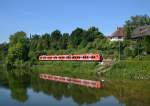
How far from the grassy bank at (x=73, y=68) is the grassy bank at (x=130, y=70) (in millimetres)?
2987

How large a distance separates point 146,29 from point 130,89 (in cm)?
3106

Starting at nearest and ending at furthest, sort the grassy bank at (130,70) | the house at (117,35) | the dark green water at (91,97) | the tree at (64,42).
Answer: the dark green water at (91,97) < the grassy bank at (130,70) < the house at (117,35) < the tree at (64,42)

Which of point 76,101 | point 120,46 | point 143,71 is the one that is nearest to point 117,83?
point 143,71

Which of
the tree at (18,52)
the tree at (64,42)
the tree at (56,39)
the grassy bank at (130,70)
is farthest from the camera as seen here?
the tree at (56,39)

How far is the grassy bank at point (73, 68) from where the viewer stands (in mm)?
53394

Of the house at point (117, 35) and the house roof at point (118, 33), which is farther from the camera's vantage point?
the house roof at point (118, 33)

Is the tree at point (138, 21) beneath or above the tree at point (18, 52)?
above

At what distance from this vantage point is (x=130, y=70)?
1757 inches

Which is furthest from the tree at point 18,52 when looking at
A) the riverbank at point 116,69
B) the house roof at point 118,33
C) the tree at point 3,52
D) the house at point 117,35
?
the riverbank at point 116,69

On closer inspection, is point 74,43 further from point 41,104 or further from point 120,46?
point 41,104

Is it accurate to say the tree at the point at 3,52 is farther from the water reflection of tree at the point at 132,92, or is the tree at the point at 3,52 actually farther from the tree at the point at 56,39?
the water reflection of tree at the point at 132,92

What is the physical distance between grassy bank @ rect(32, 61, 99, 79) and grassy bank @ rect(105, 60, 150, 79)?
299cm

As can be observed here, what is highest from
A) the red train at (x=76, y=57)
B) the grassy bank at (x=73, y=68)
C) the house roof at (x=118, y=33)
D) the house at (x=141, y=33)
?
the house roof at (x=118, y=33)

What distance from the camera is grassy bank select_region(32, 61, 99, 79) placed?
5339 centimetres
